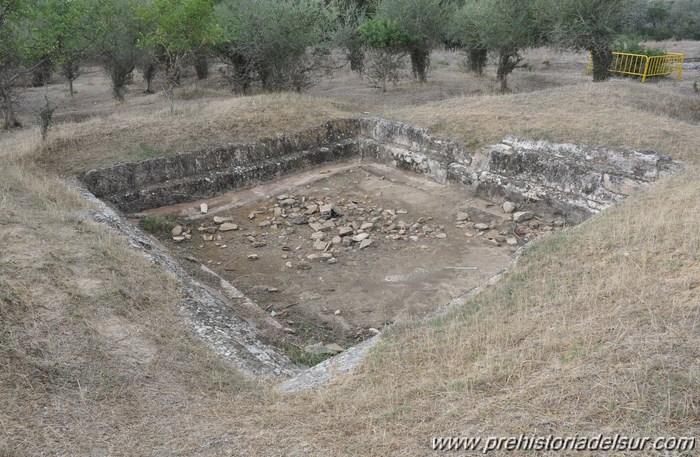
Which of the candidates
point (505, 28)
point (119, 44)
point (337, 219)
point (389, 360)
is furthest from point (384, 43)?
point (389, 360)

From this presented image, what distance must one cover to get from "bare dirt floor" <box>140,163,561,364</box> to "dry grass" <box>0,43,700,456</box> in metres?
1.59

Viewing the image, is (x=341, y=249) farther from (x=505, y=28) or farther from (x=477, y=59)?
(x=477, y=59)

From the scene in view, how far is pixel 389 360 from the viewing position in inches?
167

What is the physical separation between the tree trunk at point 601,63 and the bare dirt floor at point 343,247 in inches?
381

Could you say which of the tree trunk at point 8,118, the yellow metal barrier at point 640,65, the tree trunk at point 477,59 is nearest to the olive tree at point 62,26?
the tree trunk at point 8,118

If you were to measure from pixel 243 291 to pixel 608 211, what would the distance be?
16.4 feet

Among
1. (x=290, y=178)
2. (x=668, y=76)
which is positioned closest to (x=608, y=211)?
(x=290, y=178)

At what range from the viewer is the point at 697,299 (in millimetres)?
4043

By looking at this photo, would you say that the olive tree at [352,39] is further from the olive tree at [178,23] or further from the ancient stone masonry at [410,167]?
the ancient stone masonry at [410,167]

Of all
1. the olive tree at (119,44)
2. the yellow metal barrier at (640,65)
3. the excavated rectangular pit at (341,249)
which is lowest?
the excavated rectangular pit at (341,249)

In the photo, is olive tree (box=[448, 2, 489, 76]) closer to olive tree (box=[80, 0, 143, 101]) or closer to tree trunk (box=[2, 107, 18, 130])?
olive tree (box=[80, 0, 143, 101])

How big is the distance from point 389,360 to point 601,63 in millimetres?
16625

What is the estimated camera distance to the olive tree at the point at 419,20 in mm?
20812

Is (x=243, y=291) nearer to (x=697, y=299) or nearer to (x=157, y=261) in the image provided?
(x=157, y=261)
